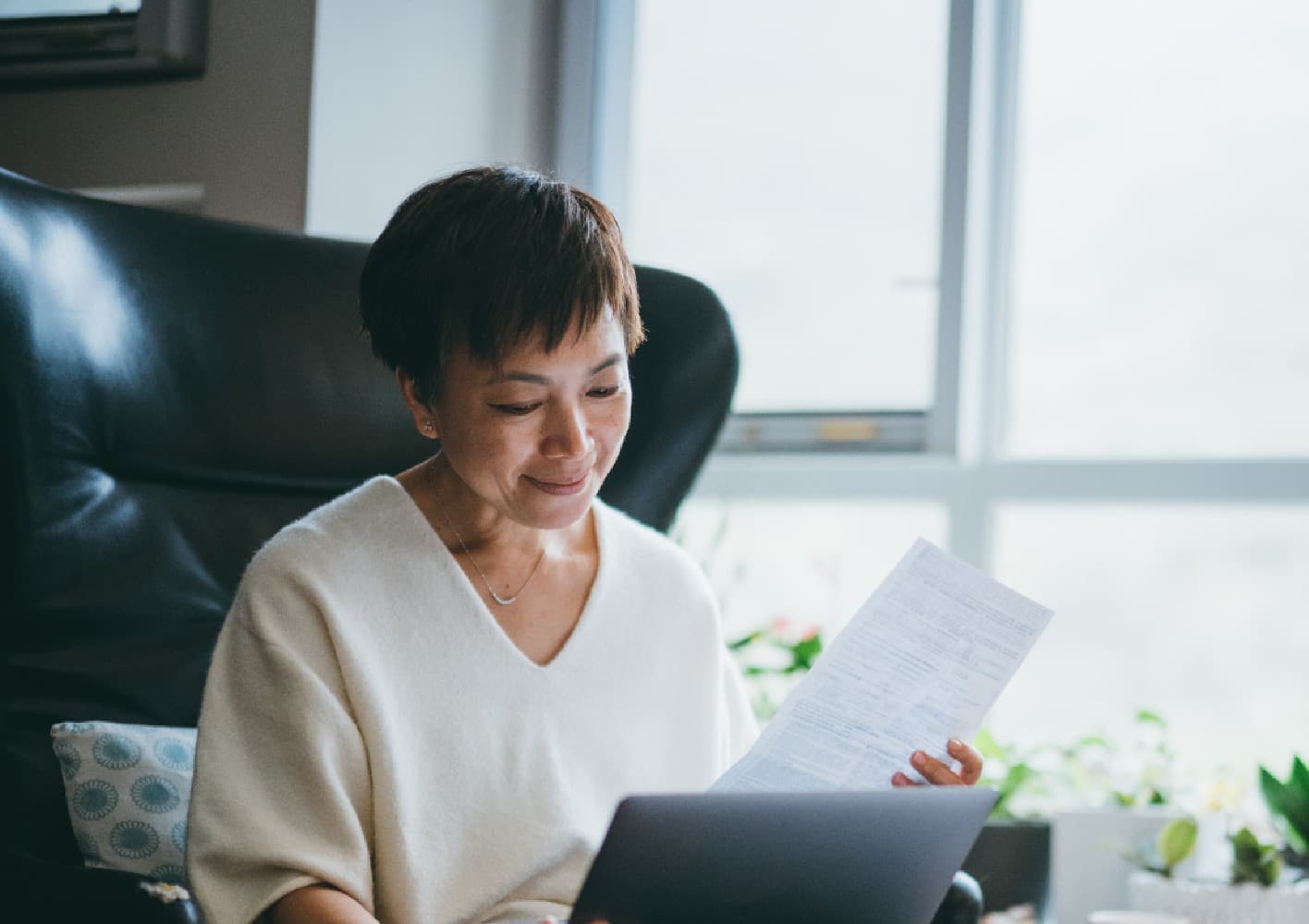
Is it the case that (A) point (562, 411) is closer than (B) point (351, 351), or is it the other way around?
(A) point (562, 411)

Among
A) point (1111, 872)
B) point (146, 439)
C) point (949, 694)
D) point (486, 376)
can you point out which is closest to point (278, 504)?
point (146, 439)

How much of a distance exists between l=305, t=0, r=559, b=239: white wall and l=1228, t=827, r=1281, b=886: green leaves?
161cm

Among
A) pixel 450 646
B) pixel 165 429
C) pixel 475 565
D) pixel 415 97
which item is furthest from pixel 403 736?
pixel 415 97

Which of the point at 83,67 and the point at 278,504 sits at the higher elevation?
the point at 83,67

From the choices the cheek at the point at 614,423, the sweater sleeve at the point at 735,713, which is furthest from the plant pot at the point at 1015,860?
the cheek at the point at 614,423

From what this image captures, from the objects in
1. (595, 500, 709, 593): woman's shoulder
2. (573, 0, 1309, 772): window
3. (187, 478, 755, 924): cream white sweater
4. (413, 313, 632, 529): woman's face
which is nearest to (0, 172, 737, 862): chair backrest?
(595, 500, 709, 593): woman's shoulder

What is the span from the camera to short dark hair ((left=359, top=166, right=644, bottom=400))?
119 centimetres

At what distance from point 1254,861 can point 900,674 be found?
102cm

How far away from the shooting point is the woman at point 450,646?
116cm

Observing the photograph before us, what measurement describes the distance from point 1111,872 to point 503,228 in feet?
4.84

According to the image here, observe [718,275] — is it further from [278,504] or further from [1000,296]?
[278,504]

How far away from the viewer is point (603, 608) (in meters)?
1.41

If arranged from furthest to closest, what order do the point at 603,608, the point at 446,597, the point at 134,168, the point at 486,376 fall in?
the point at 134,168 → the point at 603,608 → the point at 446,597 → the point at 486,376

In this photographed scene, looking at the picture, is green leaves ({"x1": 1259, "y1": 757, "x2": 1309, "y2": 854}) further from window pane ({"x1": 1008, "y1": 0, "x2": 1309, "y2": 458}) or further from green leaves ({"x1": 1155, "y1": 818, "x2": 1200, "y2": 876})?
window pane ({"x1": 1008, "y1": 0, "x2": 1309, "y2": 458})
